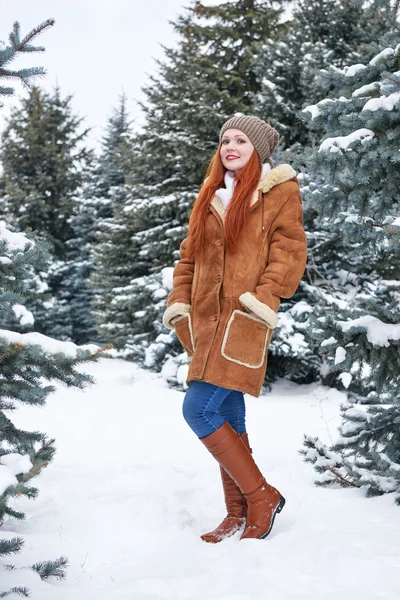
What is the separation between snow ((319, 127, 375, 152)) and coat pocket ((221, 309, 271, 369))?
105 centimetres

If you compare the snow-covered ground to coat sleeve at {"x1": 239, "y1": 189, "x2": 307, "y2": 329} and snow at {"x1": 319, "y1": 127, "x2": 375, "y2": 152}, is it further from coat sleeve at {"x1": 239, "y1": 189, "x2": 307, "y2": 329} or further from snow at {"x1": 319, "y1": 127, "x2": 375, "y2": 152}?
snow at {"x1": 319, "y1": 127, "x2": 375, "y2": 152}

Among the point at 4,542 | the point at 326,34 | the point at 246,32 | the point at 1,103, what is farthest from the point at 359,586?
the point at 246,32

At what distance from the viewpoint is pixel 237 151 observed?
3.12 metres

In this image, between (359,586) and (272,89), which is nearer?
(359,586)

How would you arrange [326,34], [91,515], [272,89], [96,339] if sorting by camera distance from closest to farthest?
[91,515] < [272,89] < [326,34] < [96,339]

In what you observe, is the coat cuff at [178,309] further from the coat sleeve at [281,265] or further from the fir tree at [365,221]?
the fir tree at [365,221]

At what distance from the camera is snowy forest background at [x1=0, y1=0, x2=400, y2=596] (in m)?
2.96

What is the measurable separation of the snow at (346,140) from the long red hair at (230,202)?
0.39m

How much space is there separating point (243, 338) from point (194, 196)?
854 cm

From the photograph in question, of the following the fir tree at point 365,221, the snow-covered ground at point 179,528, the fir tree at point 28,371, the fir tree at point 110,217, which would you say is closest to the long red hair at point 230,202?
the fir tree at point 365,221

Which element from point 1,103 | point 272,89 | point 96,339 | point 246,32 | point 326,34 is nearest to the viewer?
point 1,103

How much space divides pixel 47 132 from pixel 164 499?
22.0 metres

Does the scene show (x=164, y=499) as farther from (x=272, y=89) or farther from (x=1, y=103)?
(x=272, y=89)

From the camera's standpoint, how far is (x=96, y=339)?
18438mm
